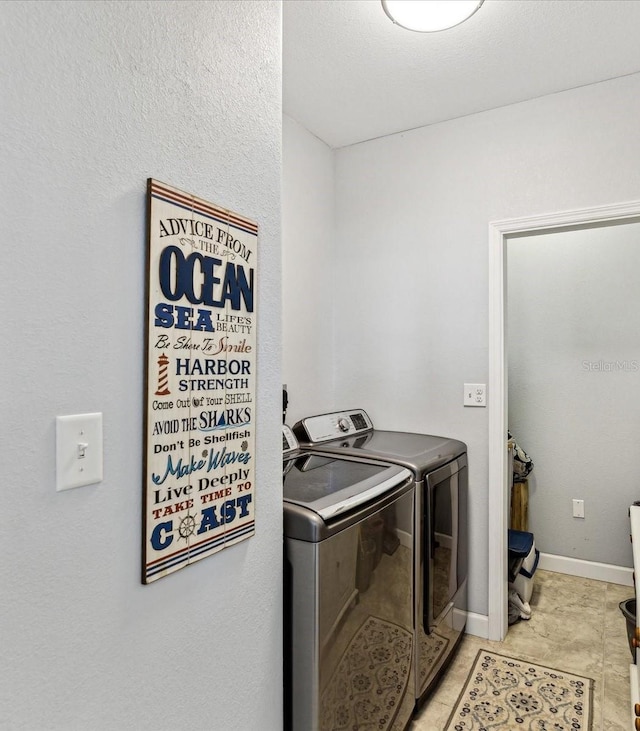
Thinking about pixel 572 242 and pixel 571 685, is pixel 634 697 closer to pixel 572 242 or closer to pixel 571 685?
pixel 571 685

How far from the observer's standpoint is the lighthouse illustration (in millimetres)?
897

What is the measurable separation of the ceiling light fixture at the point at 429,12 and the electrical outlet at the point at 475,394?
1.51 meters

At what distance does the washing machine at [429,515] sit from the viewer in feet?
6.12

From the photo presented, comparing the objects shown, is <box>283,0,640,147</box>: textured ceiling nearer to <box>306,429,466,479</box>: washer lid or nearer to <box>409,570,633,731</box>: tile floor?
<box>306,429,466,479</box>: washer lid

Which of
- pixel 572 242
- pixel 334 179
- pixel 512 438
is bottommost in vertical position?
pixel 512 438

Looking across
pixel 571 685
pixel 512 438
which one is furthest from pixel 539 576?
pixel 571 685

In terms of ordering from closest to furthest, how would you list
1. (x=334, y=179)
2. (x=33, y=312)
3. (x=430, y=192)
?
1. (x=33, y=312)
2. (x=430, y=192)
3. (x=334, y=179)

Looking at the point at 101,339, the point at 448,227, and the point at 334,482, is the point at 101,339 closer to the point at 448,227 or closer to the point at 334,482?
the point at 334,482

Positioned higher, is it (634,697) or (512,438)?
(512,438)

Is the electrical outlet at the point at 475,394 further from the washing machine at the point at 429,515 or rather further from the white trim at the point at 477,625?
the white trim at the point at 477,625

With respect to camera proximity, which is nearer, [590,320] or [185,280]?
[185,280]

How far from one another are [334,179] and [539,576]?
2.80m

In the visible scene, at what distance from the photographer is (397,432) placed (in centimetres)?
260

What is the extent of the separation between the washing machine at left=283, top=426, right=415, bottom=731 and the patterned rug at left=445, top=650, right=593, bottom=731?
0.29 metres
